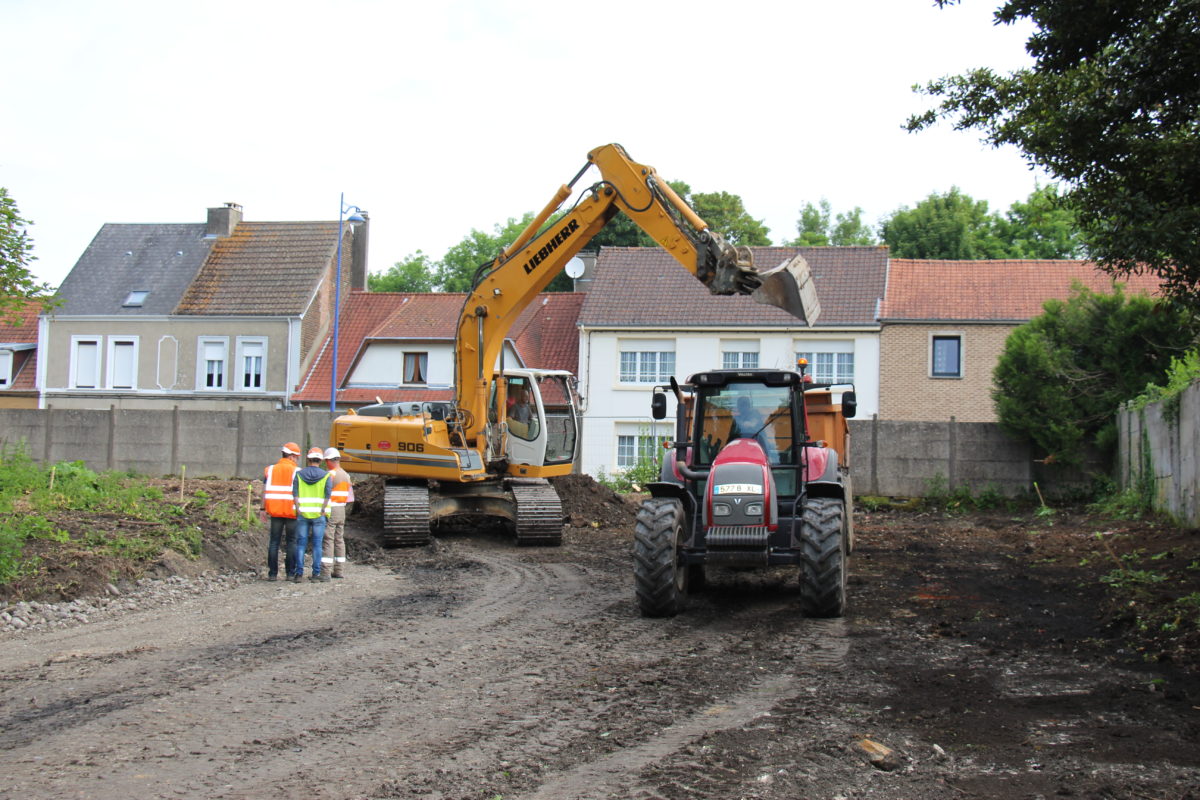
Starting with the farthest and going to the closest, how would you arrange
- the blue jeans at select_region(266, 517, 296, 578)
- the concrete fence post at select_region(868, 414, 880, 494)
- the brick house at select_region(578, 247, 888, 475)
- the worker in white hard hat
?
1. the brick house at select_region(578, 247, 888, 475)
2. the concrete fence post at select_region(868, 414, 880, 494)
3. the worker in white hard hat
4. the blue jeans at select_region(266, 517, 296, 578)

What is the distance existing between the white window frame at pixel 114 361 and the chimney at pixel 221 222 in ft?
16.9

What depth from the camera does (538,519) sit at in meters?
16.7

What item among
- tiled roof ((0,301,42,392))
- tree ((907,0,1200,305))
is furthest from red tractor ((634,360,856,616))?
tiled roof ((0,301,42,392))

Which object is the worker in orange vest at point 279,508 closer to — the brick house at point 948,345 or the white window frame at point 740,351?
the white window frame at point 740,351

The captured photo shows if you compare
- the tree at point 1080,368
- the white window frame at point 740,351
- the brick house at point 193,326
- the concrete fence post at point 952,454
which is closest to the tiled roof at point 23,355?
the brick house at point 193,326

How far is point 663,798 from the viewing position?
5.37m

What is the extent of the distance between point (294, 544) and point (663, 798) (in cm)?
913

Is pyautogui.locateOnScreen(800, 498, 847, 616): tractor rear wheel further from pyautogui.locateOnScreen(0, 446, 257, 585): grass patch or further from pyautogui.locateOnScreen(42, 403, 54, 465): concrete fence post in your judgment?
pyautogui.locateOnScreen(42, 403, 54, 465): concrete fence post

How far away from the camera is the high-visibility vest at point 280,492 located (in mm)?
13359

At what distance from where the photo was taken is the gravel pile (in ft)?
34.8

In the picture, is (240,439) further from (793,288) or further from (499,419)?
(793,288)

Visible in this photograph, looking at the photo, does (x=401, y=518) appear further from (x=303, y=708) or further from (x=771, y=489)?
(x=303, y=708)

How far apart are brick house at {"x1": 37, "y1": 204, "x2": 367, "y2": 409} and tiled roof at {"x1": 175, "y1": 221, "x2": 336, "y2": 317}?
0.03m

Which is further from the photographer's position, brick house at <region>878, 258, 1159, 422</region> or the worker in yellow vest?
brick house at <region>878, 258, 1159, 422</region>
